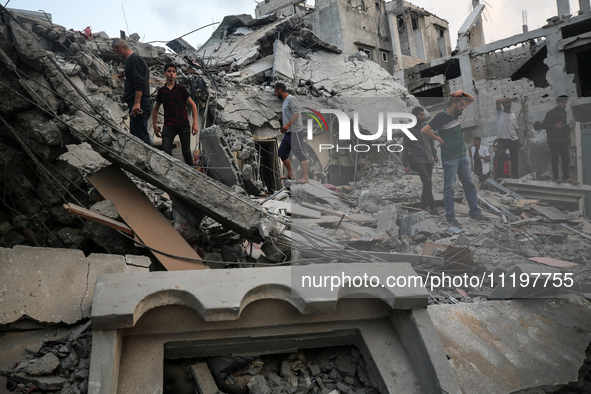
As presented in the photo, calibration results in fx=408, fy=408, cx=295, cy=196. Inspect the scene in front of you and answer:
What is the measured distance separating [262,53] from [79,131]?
29.9 feet

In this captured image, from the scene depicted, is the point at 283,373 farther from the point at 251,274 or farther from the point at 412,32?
the point at 412,32

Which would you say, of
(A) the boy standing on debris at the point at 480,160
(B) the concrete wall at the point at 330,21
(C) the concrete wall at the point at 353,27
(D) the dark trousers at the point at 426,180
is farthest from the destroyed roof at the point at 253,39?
(A) the boy standing on debris at the point at 480,160

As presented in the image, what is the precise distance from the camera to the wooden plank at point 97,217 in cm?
468

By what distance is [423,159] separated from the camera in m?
4.54

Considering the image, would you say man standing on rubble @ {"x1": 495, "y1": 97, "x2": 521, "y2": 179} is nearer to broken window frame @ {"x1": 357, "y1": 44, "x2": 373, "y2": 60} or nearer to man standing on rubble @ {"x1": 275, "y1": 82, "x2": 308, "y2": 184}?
man standing on rubble @ {"x1": 275, "y1": 82, "x2": 308, "y2": 184}

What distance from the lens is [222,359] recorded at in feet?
11.1

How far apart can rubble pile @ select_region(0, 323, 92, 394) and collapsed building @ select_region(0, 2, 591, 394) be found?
12mm

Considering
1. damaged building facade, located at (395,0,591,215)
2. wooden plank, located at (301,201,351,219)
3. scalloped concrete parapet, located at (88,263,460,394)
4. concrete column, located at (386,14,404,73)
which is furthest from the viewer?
concrete column, located at (386,14,404,73)

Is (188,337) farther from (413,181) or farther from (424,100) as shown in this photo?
(424,100)

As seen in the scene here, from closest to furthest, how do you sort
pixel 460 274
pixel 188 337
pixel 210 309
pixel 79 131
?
pixel 210 309, pixel 188 337, pixel 460 274, pixel 79 131

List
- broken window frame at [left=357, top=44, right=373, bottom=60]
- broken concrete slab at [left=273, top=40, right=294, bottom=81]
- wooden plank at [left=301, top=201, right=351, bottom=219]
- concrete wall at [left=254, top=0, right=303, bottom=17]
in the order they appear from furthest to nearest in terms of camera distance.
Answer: broken window frame at [left=357, top=44, right=373, bottom=60], concrete wall at [left=254, top=0, right=303, bottom=17], broken concrete slab at [left=273, top=40, right=294, bottom=81], wooden plank at [left=301, top=201, right=351, bottom=219]

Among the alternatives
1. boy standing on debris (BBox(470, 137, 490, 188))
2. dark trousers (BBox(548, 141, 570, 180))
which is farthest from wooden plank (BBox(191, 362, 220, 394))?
dark trousers (BBox(548, 141, 570, 180))

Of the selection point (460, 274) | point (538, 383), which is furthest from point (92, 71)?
point (538, 383)

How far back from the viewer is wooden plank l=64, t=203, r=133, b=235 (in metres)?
4.68
